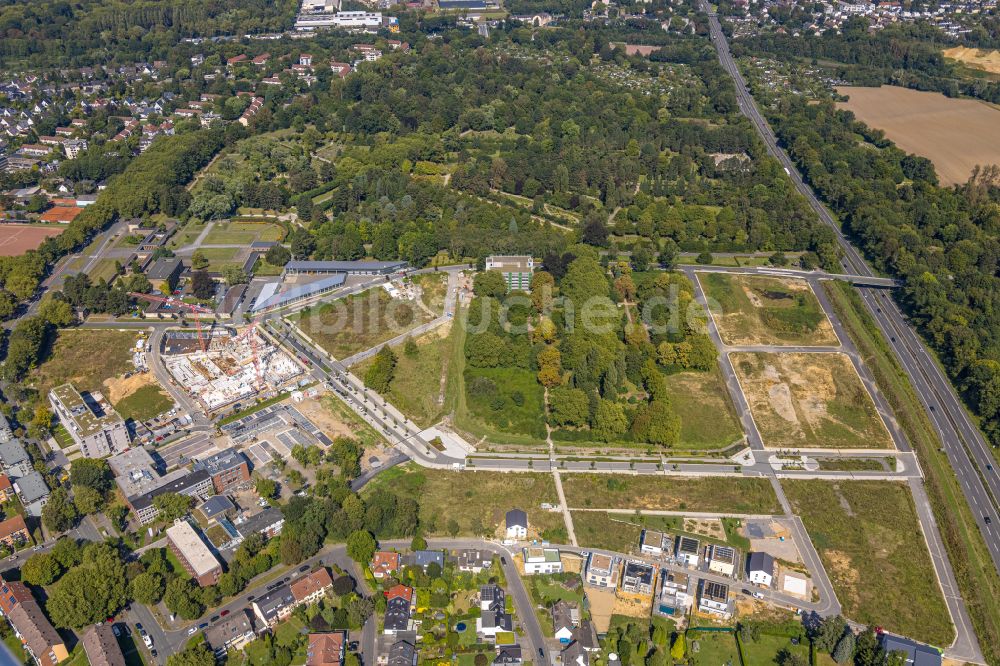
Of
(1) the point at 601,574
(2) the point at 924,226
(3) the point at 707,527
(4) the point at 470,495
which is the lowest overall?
(4) the point at 470,495

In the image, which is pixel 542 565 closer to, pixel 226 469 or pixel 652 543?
pixel 652 543

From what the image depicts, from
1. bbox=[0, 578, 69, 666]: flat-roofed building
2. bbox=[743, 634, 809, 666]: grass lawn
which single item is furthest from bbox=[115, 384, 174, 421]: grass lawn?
bbox=[743, 634, 809, 666]: grass lawn

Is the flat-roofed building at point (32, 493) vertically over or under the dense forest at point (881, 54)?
under

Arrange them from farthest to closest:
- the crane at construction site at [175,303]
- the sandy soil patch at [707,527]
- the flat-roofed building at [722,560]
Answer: the crane at construction site at [175,303] < the sandy soil patch at [707,527] < the flat-roofed building at [722,560]

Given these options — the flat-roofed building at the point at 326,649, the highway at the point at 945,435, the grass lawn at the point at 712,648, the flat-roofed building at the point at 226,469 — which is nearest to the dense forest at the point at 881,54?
the highway at the point at 945,435

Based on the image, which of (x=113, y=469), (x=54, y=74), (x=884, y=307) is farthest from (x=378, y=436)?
(x=54, y=74)

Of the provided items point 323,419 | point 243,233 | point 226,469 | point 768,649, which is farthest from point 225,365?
point 768,649

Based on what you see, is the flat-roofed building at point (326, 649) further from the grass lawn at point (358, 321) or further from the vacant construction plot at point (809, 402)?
the vacant construction plot at point (809, 402)

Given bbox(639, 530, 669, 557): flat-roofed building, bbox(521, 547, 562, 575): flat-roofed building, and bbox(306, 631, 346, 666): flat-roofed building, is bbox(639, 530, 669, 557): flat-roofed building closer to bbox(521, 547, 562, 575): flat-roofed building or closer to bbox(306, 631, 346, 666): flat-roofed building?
Result: bbox(521, 547, 562, 575): flat-roofed building
